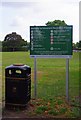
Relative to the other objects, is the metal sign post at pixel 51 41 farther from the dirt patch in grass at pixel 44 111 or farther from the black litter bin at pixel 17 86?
the black litter bin at pixel 17 86

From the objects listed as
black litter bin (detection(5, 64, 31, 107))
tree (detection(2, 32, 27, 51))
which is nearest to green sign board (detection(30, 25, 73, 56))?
black litter bin (detection(5, 64, 31, 107))

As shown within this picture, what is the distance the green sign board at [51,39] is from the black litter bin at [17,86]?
1.53m

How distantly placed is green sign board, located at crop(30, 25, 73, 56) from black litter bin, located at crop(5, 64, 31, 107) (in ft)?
5.02

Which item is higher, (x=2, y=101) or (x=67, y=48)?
(x=67, y=48)

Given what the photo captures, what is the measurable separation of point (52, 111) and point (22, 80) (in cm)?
110

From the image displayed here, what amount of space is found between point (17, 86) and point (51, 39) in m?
2.12

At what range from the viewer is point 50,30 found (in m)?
10.4

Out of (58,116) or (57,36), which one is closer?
(58,116)

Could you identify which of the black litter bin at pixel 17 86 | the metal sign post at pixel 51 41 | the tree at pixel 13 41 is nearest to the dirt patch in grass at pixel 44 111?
the black litter bin at pixel 17 86

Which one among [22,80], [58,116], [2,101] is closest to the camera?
[58,116]

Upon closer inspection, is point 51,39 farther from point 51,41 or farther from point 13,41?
point 13,41

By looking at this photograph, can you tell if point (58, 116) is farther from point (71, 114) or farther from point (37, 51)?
point (37, 51)

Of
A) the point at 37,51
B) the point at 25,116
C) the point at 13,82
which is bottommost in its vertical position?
the point at 25,116

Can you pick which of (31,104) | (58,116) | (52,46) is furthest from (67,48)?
(58,116)
